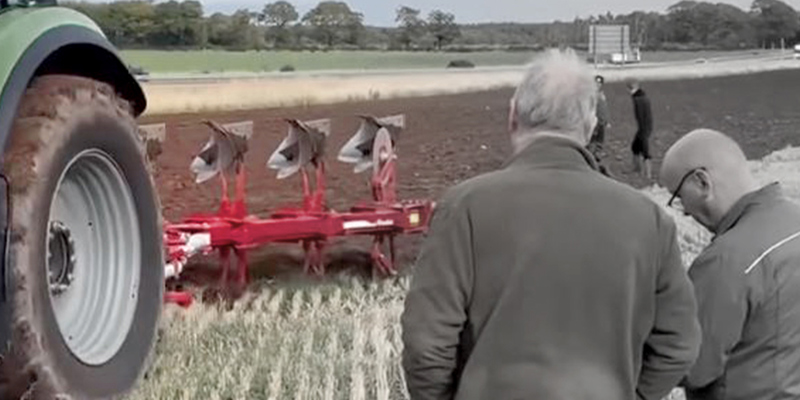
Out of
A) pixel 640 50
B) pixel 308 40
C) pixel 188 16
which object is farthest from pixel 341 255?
pixel 640 50

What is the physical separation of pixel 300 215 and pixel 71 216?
13.1 feet

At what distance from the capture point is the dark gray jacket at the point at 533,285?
3.16 meters

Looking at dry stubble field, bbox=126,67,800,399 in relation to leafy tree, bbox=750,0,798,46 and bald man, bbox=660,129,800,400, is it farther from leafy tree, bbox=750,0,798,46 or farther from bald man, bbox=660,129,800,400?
leafy tree, bbox=750,0,798,46

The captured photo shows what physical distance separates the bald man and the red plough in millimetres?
4489

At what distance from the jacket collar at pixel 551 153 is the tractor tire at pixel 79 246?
185 centimetres

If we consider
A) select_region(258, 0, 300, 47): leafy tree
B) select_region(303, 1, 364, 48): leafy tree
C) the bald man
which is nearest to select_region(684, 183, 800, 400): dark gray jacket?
the bald man

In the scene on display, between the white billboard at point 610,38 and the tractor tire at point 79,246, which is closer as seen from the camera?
the tractor tire at point 79,246

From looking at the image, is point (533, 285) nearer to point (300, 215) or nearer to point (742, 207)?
point (742, 207)

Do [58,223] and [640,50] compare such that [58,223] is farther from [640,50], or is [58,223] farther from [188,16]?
[640,50]

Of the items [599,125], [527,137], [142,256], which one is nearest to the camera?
[527,137]

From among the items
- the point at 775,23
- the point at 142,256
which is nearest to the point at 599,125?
the point at 142,256

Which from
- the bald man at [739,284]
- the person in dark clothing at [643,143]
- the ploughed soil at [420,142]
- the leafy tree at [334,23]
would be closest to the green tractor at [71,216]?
the bald man at [739,284]

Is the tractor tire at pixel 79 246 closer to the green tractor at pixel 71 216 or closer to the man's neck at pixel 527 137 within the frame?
the green tractor at pixel 71 216

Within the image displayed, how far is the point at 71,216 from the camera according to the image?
17.7 feet
